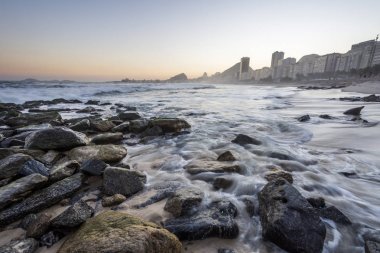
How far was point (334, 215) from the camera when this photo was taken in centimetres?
291

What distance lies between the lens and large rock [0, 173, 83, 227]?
9.67 ft

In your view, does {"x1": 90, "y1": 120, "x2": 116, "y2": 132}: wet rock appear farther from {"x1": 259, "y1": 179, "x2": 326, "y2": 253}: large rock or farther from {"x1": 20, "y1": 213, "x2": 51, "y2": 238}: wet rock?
{"x1": 259, "y1": 179, "x2": 326, "y2": 253}: large rock

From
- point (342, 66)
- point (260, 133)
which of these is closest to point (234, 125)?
point (260, 133)

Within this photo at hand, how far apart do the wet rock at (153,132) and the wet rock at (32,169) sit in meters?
3.57

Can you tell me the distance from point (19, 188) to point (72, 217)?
1.17m

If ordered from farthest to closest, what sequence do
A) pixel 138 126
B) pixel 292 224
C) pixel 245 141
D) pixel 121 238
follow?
1. pixel 138 126
2. pixel 245 141
3. pixel 292 224
4. pixel 121 238

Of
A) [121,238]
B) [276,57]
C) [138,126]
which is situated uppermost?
[276,57]

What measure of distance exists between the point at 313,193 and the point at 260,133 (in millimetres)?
4037

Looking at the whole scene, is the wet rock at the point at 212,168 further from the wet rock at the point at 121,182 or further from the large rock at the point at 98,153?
the large rock at the point at 98,153

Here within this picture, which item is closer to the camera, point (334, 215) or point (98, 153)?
point (334, 215)

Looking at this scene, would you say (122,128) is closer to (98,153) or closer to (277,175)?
(98,153)

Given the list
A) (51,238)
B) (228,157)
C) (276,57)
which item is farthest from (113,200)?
(276,57)

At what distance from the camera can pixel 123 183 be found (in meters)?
3.69

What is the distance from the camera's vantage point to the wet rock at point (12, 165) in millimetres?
3775
